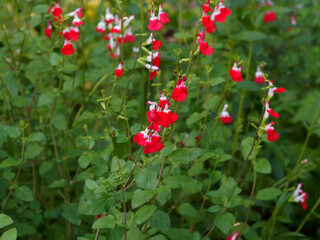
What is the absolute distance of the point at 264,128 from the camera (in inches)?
48.4

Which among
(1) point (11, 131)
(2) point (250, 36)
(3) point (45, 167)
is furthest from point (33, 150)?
(2) point (250, 36)

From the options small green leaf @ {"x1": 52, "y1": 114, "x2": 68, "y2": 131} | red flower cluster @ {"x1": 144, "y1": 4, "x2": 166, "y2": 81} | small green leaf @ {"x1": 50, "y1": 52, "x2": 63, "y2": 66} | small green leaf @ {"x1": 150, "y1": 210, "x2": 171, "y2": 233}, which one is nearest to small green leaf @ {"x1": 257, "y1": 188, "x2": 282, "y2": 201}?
small green leaf @ {"x1": 150, "y1": 210, "x2": 171, "y2": 233}

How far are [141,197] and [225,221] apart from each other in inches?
13.9

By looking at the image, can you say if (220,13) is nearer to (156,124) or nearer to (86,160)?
(156,124)

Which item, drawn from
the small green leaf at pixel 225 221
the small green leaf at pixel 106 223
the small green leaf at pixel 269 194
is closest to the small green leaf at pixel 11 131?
the small green leaf at pixel 106 223

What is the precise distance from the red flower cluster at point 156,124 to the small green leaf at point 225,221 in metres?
0.44

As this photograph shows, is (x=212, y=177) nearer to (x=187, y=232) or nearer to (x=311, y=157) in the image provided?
(x=187, y=232)

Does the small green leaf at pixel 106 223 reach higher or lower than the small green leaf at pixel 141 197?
lower

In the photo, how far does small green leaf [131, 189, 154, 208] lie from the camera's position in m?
1.13

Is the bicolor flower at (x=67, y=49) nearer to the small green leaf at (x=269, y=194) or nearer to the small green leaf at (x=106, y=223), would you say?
the small green leaf at (x=106, y=223)

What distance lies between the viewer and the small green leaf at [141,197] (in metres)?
1.13

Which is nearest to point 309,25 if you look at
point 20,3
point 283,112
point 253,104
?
point 283,112

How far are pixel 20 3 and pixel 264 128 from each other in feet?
4.99

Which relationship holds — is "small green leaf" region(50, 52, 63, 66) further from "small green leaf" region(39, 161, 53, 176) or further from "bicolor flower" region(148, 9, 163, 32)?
"bicolor flower" region(148, 9, 163, 32)
